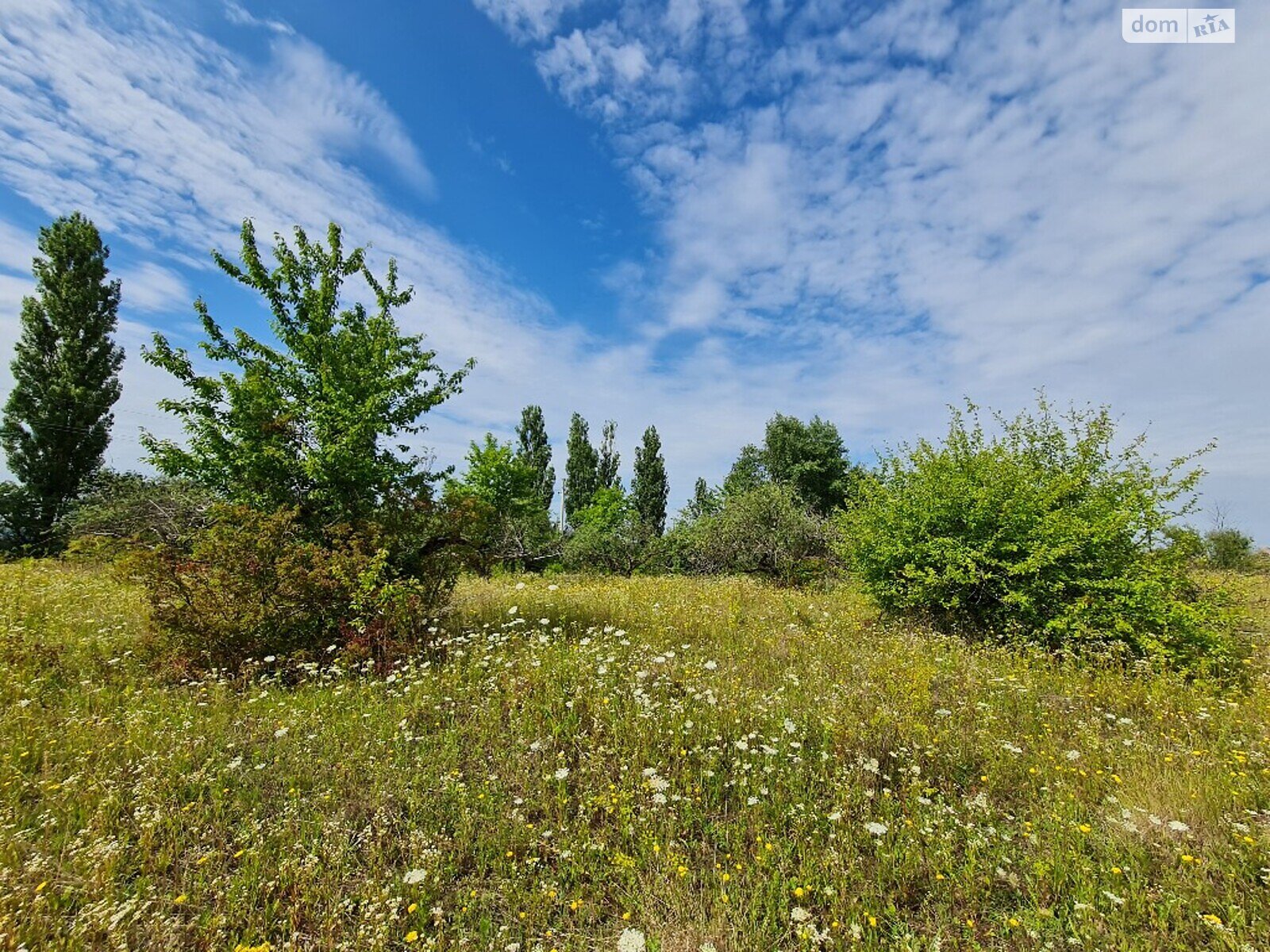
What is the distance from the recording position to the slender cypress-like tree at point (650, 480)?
1754 inches

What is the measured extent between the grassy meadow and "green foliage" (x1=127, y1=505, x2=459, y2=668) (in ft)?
1.53

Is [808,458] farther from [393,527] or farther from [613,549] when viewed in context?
[393,527]

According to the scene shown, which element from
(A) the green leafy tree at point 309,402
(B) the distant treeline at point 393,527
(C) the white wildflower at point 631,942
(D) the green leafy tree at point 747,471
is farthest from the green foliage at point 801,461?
(C) the white wildflower at point 631,942

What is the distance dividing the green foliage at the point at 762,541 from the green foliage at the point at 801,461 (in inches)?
711

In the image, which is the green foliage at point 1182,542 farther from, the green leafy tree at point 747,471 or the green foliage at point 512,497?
the green leafy tree at point 747,471

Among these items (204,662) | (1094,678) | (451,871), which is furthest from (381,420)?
(1094,678)

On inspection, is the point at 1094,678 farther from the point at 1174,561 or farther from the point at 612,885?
the point at 612,885

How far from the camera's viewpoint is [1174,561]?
7.43 m

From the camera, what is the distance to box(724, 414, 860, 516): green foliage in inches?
1515

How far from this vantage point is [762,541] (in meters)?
18.9

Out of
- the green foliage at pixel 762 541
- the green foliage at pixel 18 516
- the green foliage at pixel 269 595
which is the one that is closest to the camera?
the green foliage at pixel 269 595

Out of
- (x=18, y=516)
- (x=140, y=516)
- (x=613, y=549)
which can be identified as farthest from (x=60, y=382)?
(x=613, y=549)

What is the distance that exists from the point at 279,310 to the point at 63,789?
6.24m

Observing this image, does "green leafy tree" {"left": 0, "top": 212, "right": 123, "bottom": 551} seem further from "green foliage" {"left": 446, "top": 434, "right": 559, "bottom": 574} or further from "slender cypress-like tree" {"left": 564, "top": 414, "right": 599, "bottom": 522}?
"slender cypress-like tree" {"left": 564, "top": 414, "right": 599, "bottom": 522}
